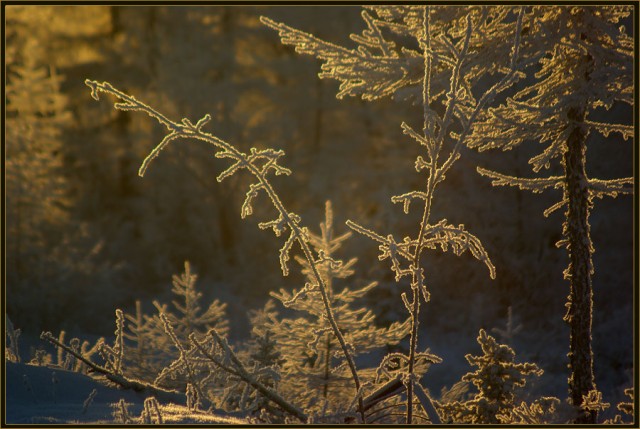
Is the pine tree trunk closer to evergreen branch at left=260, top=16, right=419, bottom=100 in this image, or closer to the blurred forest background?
evergreen branch at left=260, top=16, right=419, bottom=100

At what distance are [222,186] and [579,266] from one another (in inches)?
615

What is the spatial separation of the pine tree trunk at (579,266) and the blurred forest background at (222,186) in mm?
9322

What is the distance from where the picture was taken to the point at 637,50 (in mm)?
5301

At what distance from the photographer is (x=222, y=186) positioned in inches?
810

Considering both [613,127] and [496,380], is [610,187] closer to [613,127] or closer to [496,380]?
[613,127]

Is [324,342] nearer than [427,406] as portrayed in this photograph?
No

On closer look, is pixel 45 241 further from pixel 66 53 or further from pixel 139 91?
pixel 66 53

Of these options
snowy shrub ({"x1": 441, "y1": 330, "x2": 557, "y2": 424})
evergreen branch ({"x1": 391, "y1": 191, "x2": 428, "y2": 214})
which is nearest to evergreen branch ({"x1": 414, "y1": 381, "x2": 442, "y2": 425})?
snowy shrub ({"x1": 441, "y1": 330, "x2": 557, "y2": 424})

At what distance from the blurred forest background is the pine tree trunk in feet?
30.6

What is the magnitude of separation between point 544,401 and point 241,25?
18.1 meters

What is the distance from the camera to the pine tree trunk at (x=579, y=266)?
6176mm

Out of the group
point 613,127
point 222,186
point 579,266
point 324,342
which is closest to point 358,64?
point 613,127

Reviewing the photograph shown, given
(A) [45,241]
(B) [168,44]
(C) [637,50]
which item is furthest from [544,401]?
(B) [168,44]

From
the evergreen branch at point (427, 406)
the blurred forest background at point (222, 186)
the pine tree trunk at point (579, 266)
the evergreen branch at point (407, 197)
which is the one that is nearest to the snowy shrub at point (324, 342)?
the evergreen branch at point (427, 406)
